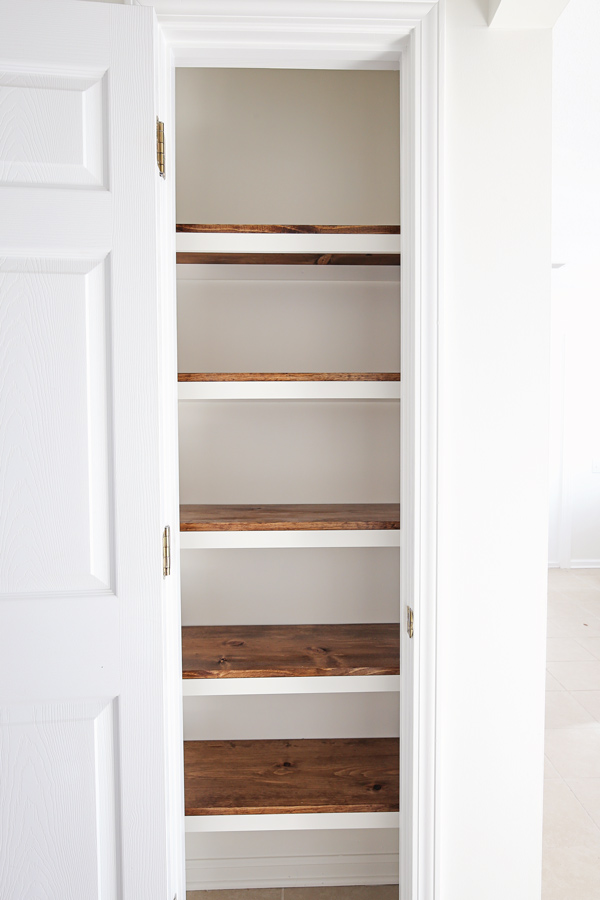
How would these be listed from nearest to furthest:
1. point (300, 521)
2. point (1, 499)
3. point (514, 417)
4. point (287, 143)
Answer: point (1, 499)
point (514, 417)
point (300, 521)
point (287, 143)

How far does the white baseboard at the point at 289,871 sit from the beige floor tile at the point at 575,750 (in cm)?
111

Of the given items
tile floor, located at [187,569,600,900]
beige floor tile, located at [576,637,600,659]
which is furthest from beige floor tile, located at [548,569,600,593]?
beige floor tile, located at [576,637,600,659]

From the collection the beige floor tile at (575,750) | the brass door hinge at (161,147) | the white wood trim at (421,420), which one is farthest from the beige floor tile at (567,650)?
the brass door hinge at (161,147)

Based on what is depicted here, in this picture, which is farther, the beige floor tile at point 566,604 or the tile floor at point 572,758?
the beige floor tile at point 566,604

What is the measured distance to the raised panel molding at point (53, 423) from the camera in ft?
3.74

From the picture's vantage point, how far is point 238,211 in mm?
1777

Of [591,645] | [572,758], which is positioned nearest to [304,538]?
[572,758]

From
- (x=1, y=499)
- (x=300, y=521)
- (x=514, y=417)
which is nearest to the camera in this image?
(x=1, y=499)

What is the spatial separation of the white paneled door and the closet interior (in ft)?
1.52

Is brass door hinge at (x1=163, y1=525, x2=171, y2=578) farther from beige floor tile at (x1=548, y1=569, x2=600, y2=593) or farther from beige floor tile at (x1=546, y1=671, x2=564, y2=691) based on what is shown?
beige floor tile at (x1=548, y1=569, x2=600, y2=593)

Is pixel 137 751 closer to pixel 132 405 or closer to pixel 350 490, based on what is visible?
pixel 132 405

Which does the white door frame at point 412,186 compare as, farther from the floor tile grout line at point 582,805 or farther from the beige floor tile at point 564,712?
the beige floor tile at point 564,712

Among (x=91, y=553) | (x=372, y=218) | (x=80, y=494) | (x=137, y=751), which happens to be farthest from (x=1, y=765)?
(x=372, y=218)

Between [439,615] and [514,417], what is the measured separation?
46 cm
